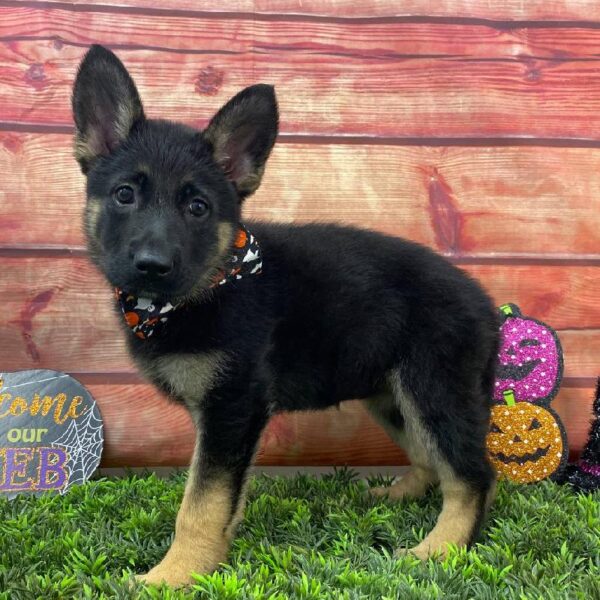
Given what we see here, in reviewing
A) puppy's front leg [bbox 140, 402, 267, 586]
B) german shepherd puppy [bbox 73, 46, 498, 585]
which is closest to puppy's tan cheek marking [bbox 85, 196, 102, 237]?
german shepherd puppy [bbox 73, 46, 498, 585]

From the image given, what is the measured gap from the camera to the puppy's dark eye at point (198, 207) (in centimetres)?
250

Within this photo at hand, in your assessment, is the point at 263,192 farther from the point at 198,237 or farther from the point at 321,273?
the point at 198,237

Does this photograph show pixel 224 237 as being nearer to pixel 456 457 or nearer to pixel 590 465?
pixel 456 457

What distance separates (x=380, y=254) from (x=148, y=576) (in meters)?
1.55

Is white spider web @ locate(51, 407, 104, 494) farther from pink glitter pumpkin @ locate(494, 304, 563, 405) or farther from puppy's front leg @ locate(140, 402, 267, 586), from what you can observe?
pink glitter pumpkin @ locate(494, 304, 563, 405)

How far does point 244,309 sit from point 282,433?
138 centimetres

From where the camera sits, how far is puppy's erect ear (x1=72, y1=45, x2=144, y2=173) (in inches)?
98.2

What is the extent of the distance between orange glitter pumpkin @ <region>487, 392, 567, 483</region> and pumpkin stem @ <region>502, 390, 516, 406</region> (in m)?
0.04

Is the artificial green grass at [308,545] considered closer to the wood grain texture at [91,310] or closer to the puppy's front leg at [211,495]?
the puppy's front leg at [211,495]

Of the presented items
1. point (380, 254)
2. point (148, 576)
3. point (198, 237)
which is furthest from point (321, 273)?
point (148, 576)

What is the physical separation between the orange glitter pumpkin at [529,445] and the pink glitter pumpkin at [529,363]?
0.10m

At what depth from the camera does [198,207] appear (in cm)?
252

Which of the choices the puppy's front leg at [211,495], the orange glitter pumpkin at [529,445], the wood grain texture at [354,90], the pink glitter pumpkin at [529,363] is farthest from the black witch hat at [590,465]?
the puppy's front leg at [211,495]

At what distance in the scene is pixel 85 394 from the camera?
365 centimetres
